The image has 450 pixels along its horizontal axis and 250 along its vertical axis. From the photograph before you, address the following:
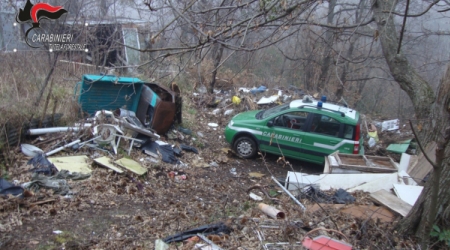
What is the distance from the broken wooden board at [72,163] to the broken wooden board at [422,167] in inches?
242

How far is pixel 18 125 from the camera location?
767 centimetres

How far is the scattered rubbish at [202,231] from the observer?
449 cm

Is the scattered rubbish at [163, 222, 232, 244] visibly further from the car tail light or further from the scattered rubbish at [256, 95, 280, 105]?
the scattered rubbish at [256, 95, 280, 105]

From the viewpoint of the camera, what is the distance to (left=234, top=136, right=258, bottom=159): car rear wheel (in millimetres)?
10062

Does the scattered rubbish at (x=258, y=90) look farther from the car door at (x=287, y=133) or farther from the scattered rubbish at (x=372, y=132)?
the car door at (x=287, y=133)

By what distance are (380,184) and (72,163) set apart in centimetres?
589

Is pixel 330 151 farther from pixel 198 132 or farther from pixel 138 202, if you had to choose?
pixel 138 202

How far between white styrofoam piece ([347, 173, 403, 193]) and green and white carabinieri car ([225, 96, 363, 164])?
243cm

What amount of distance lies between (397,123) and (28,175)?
1221 cm

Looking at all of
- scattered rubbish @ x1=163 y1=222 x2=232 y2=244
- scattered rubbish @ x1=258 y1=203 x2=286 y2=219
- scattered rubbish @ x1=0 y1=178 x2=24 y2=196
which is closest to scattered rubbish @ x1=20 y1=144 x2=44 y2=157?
scattered rubbish @ x1=0 y1=178 x2=24 y2=196

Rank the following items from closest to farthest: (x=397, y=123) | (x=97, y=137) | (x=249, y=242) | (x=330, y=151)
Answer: (x=249, y=242) → (x=97, y=137) → (x=330, y=151) → (x=397, y=123)

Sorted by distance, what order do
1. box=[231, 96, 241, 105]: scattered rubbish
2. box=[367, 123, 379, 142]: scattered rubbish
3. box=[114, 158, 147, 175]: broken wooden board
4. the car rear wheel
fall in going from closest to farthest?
box=[114, 158, 147, 175]: broken wooden board < the car rear wheel < box=[367, 123, 379, 142]: scattered rubbish < box=[231, 96, 241, 105]: scattered rubbish

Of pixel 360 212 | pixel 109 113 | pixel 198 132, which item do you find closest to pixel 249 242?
pixel 360 212

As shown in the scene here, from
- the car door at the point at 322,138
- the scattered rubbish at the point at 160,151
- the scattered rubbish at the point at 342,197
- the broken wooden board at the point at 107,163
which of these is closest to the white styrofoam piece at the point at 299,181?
the scattered rubbish at the point at 342,197
